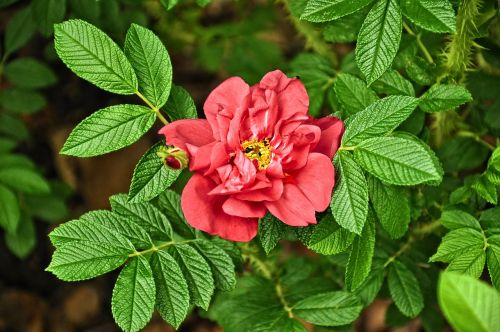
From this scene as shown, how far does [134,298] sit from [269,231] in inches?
11.1

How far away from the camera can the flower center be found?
1205 millimetres

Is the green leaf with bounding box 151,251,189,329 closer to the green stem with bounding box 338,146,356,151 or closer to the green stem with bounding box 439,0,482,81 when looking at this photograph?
the green stem with bounding box 338,146,356,151

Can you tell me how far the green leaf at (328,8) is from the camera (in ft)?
4.11

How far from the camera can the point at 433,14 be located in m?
1.23

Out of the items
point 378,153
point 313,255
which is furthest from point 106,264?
point 313,255

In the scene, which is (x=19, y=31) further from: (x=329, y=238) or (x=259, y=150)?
(x=329, y=238)

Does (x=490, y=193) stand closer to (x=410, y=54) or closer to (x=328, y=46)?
(x=410, y=54)

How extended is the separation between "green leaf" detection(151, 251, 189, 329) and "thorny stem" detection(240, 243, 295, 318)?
1.20 ft

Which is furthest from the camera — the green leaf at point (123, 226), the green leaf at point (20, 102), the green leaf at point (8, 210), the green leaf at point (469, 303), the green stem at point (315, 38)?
the green leaf at point (20, 102)

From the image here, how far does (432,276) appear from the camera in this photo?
1.77m

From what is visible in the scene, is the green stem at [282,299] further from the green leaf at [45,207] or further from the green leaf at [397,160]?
the green leaf at [45,207]

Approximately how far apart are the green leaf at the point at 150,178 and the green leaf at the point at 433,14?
1.73 ft

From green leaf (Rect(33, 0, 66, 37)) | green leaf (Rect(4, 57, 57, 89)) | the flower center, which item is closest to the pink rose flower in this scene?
the flower center

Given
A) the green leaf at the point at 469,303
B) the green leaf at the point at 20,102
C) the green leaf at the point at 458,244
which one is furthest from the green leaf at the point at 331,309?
the green leaf at the point at 20,102
